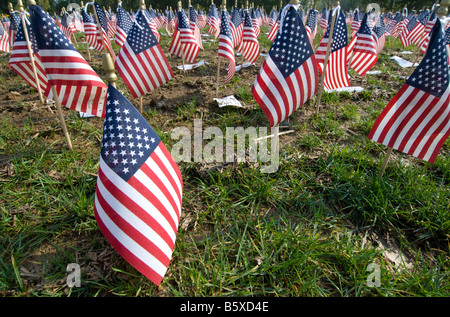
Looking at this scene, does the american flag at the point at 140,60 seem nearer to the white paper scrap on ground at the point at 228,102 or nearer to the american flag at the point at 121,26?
the white paper scrap on ground at the point at 228,102

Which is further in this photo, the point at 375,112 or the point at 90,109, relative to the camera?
the point at 375,112

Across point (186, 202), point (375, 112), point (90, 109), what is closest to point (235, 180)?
point (186, 202)

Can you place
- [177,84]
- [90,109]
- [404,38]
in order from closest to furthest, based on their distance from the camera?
[90,109] → [177,84] → [404,38]

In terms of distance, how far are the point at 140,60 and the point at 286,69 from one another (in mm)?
2397

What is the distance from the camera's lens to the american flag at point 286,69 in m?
2.79

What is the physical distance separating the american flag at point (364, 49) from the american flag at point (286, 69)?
342 cm

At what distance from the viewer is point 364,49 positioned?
213 inches

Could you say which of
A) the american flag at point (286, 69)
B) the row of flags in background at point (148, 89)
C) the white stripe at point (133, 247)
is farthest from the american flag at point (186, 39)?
the white stripe at point (133, 247)

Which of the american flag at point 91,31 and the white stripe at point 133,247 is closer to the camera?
the white stripe at point 133,247

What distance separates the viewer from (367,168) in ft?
10.7

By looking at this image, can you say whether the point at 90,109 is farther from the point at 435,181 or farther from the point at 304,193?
the point at 435,181

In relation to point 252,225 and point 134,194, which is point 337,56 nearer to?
point 252,225

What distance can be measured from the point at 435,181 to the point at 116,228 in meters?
3.67

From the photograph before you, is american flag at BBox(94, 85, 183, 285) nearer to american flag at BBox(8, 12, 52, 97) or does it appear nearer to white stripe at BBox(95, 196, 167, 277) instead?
white stripe at BBox(95, 196, 167, 277)
